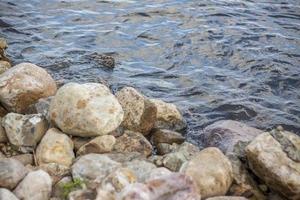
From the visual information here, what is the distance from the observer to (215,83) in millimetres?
8289

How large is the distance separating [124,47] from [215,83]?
209cm

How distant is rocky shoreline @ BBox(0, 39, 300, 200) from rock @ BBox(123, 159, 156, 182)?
1cm

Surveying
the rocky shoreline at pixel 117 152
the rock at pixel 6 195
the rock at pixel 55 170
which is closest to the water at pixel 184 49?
the rocky shoreline at pixel 117 152

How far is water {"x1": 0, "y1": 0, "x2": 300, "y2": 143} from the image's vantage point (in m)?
7.83

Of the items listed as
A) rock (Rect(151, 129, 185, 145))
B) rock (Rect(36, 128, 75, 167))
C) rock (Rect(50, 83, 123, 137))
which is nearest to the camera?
rock (Rect(36, 128, 75, 167))

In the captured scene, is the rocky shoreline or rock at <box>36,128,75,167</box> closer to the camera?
the rocky shoreline

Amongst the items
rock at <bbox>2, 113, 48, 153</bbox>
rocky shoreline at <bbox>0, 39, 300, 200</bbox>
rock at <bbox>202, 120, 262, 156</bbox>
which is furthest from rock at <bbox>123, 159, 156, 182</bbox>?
rock at <bbox>202, 120, 262, 156</bbox>

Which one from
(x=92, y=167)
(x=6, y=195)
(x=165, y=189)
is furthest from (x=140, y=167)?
(x=6, y=195)

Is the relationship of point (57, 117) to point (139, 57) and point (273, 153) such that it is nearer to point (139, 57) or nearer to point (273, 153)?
point (273, 153)

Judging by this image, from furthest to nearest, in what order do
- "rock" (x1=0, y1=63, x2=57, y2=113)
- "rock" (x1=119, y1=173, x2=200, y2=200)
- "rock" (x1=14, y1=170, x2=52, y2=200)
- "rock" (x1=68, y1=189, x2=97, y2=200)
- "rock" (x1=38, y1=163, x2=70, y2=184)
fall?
"rock" (x1=0, y1=63, x2=57, y2=113)
"rock" (x1=38, y1=163, x2=70, y2=184)
"rock" (x1=14, y1=170, x2=52, y2=200)
"rock" (x1=68, y1=189, x2=97, y2=200)
"rock" (x1=119, y1=173, x2=200, y2=200)

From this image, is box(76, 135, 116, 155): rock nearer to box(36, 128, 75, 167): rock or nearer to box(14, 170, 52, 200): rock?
box(36, 128, 75, 167): rock

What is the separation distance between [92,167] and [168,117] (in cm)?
210

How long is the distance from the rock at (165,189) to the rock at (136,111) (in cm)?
219

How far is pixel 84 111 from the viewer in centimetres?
561
